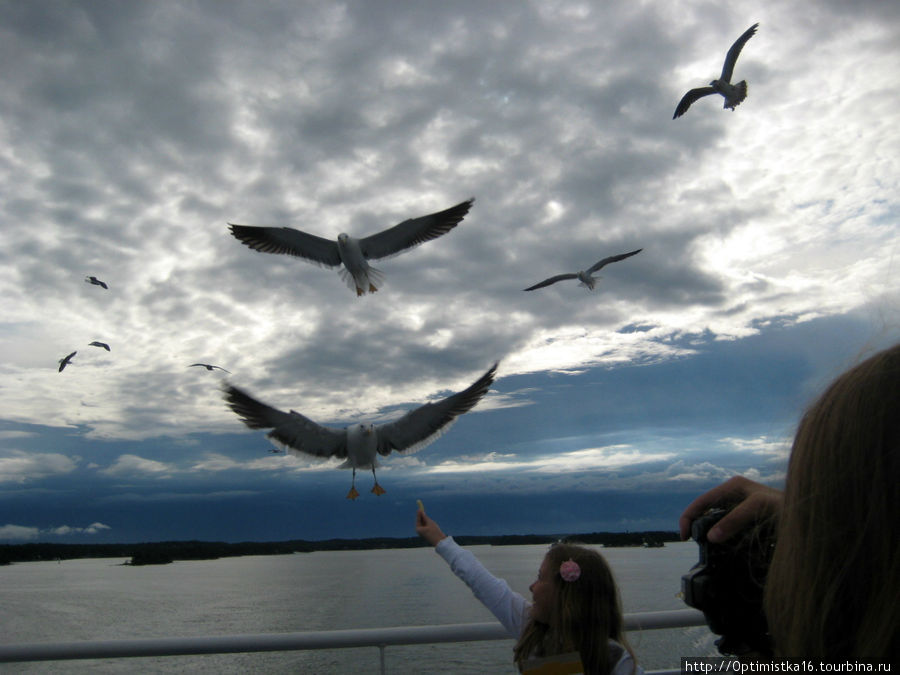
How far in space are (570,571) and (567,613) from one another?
16 cm

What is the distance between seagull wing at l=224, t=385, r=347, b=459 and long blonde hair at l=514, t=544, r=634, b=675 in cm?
408

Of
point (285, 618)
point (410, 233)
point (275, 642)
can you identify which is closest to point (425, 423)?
point (275, 642)

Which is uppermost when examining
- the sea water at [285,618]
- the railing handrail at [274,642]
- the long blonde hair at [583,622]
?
the long blonde hair at [583,622]

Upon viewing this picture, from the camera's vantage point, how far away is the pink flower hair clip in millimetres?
2749

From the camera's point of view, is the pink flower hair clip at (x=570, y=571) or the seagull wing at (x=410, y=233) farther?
the seagull wing at (x=410, y=233)

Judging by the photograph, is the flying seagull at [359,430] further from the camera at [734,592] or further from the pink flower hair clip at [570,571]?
the camera at [734,592]

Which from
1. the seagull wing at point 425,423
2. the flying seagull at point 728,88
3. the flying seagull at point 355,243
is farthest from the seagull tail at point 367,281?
the flying seagull at point 728,88

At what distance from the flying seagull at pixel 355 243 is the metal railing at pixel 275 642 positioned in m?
7.72

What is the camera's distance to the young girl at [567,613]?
2.69m

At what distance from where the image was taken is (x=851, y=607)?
833 mm

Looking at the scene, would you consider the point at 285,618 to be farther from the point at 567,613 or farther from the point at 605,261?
the point at 567,613

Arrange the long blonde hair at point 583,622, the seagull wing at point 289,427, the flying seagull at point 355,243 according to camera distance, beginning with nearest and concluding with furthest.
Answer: the long blonde hair at point 583,622 < the seagull wing at point 289,427 < the flying seagull at point 355,243

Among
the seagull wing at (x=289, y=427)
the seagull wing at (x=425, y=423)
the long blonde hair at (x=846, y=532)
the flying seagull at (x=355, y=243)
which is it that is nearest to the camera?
the long blonde hair at (x=846, y=532)

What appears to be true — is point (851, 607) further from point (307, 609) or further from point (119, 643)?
point (307, 609)
